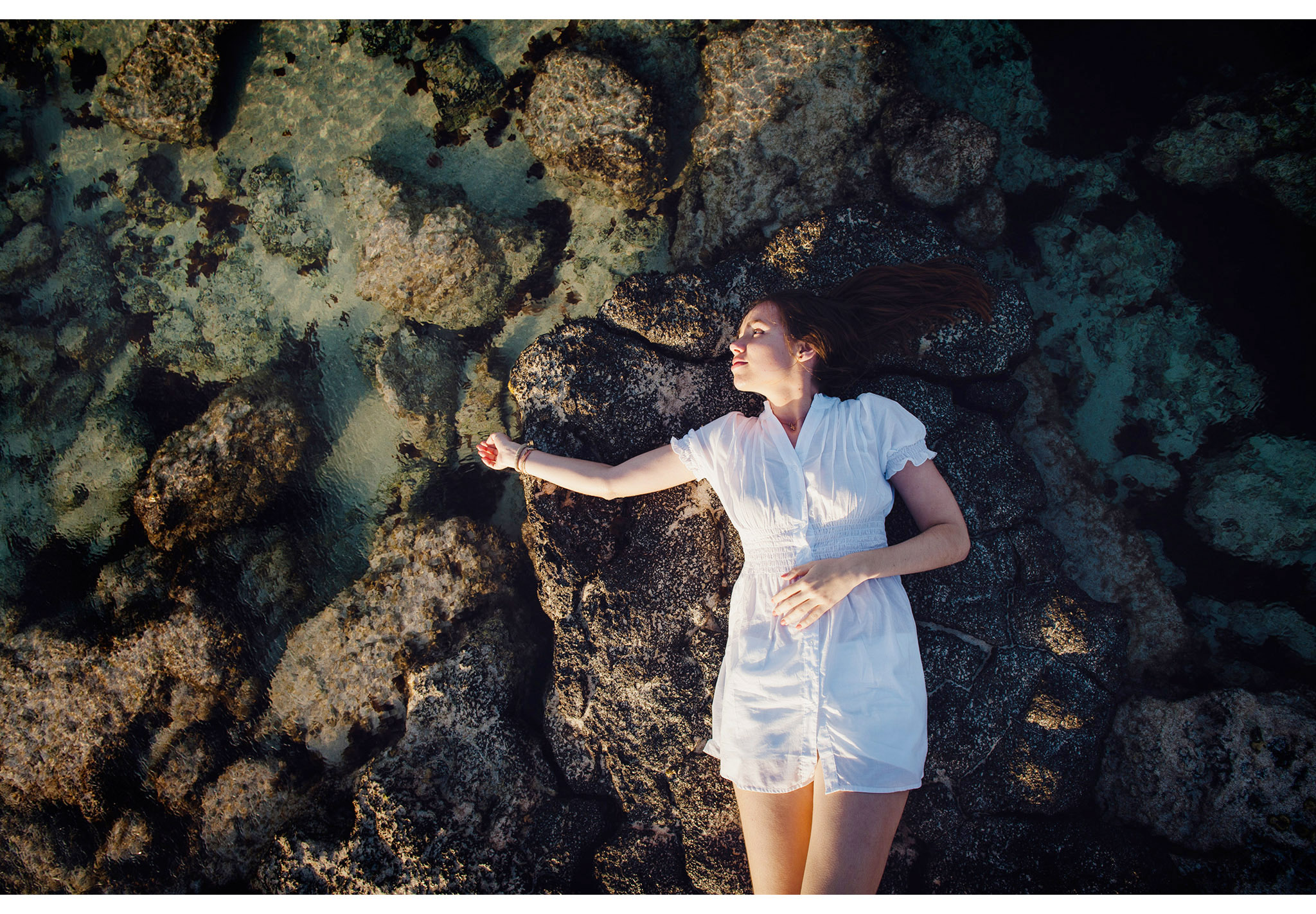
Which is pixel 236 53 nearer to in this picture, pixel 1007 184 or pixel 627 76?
pixel 627 76

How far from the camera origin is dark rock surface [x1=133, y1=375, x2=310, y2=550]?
10.7 feet

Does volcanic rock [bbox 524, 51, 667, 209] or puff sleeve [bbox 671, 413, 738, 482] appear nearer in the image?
puff sleeve [bbox 671, 413, 738, 482]

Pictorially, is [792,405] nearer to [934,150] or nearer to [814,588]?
[814,588]

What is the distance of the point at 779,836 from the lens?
234 centimetres

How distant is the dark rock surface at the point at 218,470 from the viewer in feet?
10.7

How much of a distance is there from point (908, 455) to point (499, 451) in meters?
1.69

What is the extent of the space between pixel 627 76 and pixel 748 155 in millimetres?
736

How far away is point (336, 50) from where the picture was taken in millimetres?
3504

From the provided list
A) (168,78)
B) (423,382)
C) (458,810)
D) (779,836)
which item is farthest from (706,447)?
(168,78)

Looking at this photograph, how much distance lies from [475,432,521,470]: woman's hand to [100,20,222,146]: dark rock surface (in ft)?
8.39

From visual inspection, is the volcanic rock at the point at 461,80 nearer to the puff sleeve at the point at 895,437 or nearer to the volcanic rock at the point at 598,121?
the volcanic rock at the point at 598,121

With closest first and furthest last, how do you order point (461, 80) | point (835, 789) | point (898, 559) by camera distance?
point (835, 789), point (898, 559), point (461, 80)

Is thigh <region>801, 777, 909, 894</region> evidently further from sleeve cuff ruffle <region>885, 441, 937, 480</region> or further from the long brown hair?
the long brown hair

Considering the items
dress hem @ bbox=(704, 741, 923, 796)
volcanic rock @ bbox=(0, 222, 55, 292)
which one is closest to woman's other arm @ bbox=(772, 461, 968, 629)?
dress hem @ bbox=(704, 741, 923, 796)
